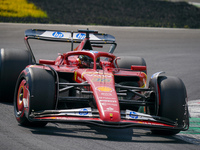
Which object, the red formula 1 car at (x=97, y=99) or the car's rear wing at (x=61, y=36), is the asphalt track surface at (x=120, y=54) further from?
the car's rear wing at (x=61, y=36)

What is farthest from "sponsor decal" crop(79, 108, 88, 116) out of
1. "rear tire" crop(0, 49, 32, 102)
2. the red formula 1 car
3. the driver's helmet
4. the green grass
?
the green grass

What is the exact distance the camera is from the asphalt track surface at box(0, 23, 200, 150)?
21.3ft

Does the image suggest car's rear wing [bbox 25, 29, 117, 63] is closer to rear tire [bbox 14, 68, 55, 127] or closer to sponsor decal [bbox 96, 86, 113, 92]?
rear tire [bbox 14, 68, 55, 127]

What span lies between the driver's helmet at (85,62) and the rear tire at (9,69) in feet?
3.96

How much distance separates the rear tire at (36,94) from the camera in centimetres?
737

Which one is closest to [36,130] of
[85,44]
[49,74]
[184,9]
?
[49,74]

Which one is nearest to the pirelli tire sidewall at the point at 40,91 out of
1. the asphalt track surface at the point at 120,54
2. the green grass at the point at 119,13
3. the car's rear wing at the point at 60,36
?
the asphalt track surface at the point at 120,54

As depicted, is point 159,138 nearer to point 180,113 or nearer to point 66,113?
point 180,113

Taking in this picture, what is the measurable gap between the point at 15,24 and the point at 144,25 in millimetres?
6804

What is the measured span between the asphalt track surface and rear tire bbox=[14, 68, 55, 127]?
0.20m

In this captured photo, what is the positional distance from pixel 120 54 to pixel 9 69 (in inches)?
335

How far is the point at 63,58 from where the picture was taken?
966 cm

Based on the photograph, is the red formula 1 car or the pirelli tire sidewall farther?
the pirelli tire sidewall

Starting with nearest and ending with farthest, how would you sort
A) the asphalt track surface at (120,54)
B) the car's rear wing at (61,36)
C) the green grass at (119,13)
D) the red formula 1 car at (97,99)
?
the asphalt track surface at (120,54) < the red formula 1 car at (97,99) < the car's rear wing at (61,36) < the green grass at (119,13)
